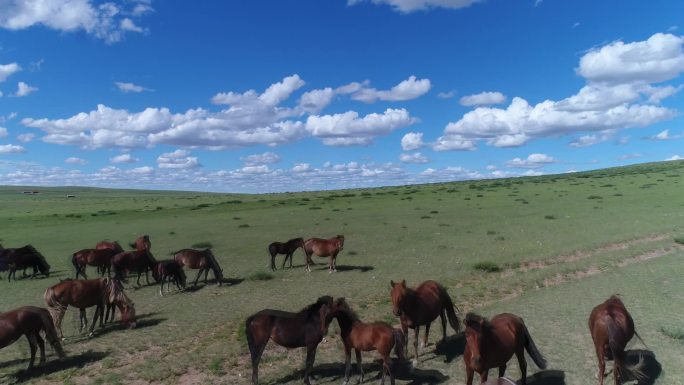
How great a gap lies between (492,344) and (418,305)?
2.36m

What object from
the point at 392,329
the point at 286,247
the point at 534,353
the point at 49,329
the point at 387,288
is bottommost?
the point at 387,288

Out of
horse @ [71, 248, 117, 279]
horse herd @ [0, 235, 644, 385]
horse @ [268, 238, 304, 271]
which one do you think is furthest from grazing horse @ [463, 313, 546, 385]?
horse @ [71, 248, 117, 279]

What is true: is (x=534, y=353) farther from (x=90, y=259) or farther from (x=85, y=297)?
(x=90, y=259)

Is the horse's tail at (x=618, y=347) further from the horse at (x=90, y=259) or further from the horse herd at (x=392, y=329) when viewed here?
the horse at (x=90, y=259)

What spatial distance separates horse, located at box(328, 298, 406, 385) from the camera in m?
7.96

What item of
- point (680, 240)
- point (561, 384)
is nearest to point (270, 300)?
point (561, 384)

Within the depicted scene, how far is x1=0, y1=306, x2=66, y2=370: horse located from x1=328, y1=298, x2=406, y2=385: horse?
241 inches

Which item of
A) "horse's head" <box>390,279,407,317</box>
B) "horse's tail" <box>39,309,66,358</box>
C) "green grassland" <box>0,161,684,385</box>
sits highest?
"horse's head" <box>390,279,407,317</box>

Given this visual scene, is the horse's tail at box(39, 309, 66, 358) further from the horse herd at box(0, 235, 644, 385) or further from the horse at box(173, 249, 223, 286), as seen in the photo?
the horse at box(173, 249, 223, 286)

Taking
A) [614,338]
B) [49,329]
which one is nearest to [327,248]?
[49,329]

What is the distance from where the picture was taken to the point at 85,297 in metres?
11.5

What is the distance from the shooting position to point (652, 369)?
331 inches

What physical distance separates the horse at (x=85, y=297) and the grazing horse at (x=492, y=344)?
910cm

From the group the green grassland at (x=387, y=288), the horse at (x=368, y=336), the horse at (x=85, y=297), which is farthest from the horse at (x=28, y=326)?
the horse at (x=368, y=336)
